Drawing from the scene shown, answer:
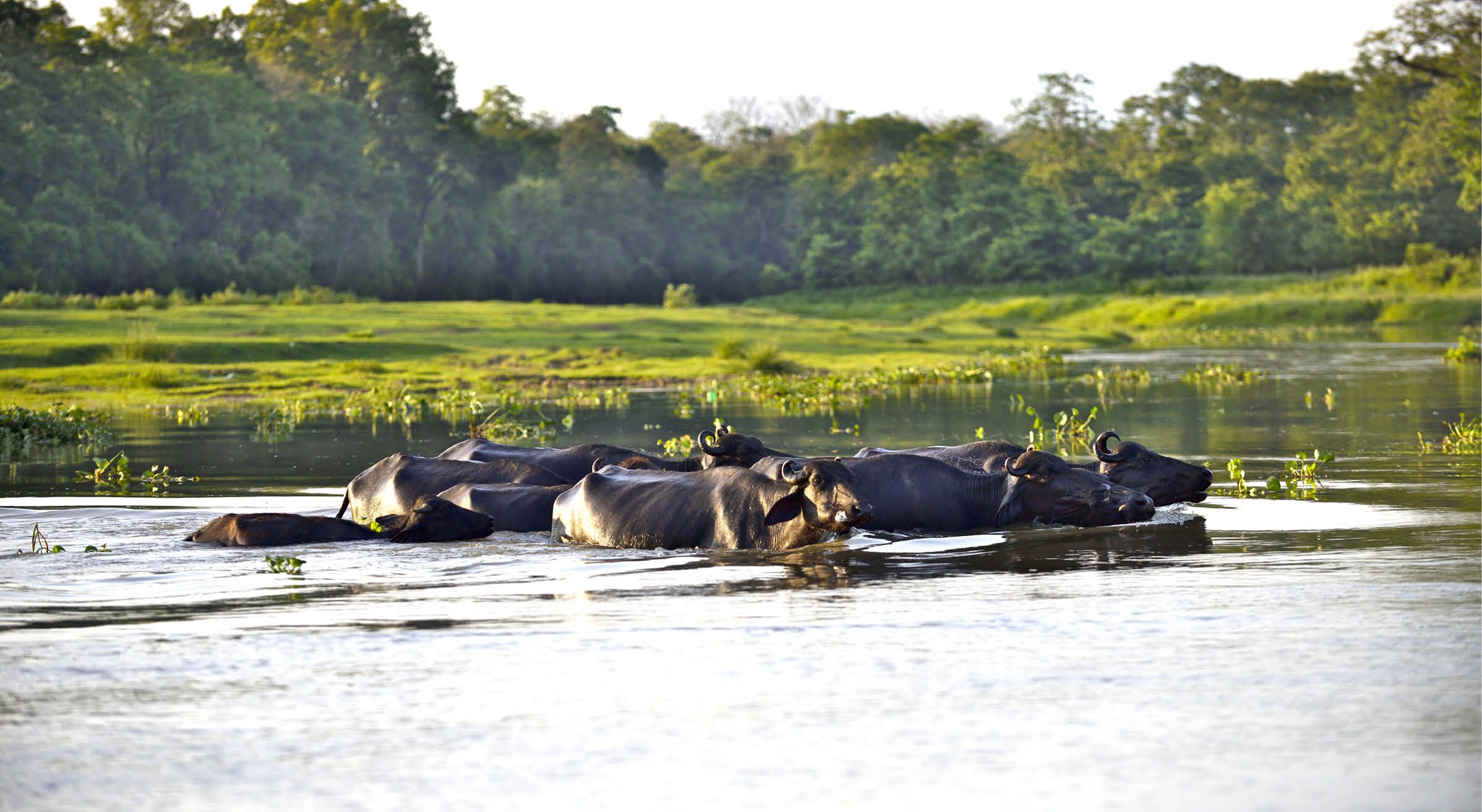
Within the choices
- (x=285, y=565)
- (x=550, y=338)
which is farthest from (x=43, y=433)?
(x=550, y=338)

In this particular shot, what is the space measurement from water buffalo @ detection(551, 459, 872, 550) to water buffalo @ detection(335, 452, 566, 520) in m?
1.26

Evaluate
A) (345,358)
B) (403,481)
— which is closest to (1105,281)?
(345,358)

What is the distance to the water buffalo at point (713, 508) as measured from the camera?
8914mm

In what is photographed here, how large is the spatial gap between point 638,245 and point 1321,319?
37425 millimetres

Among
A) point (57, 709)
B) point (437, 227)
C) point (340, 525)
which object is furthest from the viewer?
point (437, 227)

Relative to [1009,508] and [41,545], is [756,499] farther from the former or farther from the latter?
[41,545]

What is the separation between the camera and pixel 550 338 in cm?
3728

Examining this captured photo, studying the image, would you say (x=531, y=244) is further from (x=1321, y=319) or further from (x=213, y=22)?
(x=1321, y=319)

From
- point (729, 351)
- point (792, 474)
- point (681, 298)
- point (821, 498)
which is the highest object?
point (681, 298)

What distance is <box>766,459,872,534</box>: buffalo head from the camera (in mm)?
8734

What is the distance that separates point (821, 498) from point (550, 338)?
28.9m

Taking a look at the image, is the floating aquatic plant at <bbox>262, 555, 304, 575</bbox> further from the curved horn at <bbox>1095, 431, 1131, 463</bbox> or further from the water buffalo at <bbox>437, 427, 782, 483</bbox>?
the curved horn at <bbox>1095, 431, 1131, 463</bbox>

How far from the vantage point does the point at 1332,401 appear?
875 inches

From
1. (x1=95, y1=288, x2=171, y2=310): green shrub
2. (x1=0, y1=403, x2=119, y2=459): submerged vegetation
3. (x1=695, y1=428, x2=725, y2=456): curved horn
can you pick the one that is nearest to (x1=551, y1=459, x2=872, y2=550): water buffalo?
(x1=695, y1=428, x2=725, y2=456): curved horn
